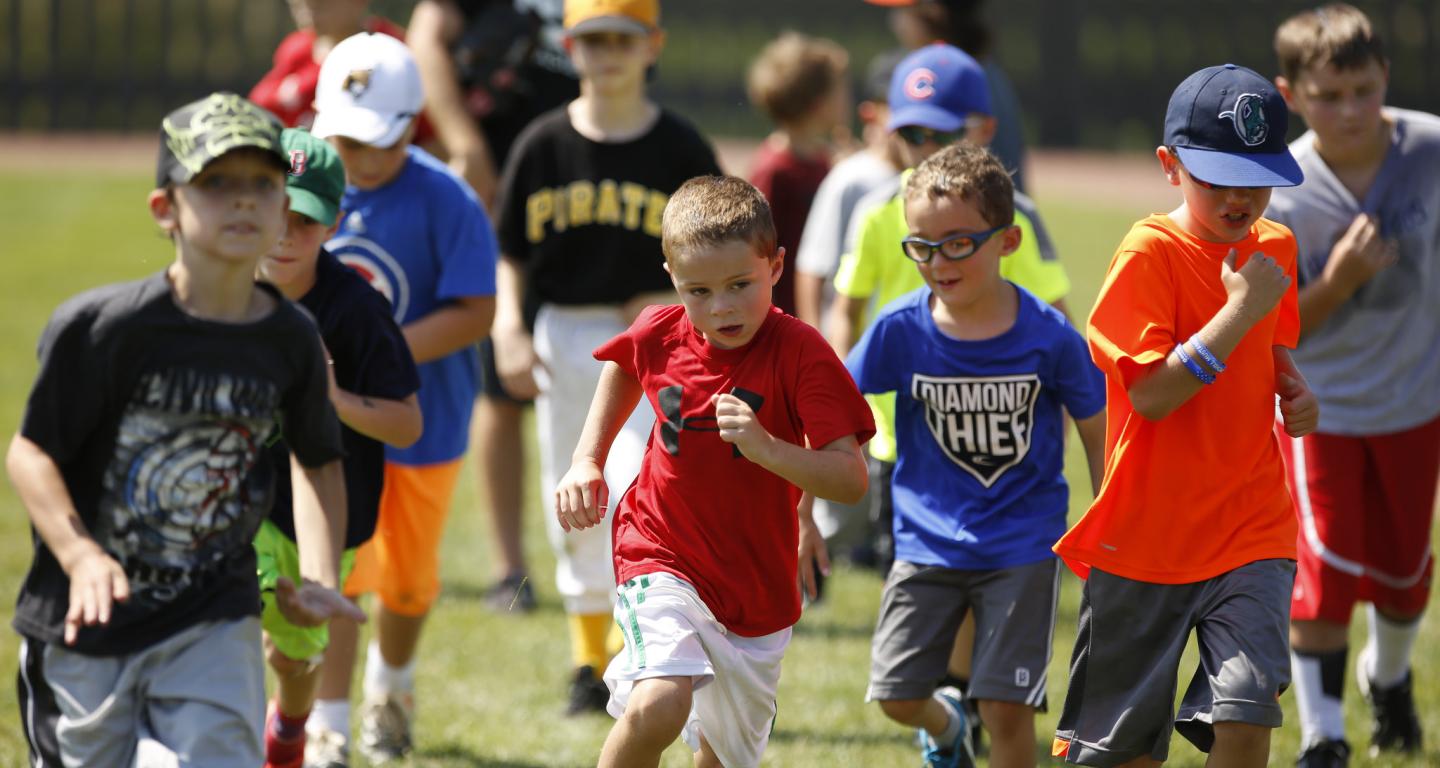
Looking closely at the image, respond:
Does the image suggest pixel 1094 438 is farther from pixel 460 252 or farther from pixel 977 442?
pixel 460 252

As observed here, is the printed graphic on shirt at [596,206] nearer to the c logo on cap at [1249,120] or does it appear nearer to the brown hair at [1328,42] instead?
the brown hair at [1328,42]

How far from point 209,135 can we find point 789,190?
4638mm

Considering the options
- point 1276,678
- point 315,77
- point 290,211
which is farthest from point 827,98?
Answer: point 1276,678

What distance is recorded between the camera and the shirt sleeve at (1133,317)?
379 cm

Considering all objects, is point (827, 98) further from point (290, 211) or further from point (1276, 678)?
point (1276, 678)

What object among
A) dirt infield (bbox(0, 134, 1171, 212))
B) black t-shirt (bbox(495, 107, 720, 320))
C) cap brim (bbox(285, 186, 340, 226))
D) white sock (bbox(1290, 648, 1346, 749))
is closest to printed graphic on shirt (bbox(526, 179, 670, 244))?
black t-shirt (bbox(495, 107, 720, 320))

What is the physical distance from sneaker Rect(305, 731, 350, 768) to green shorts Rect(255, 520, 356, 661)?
2.12 feet

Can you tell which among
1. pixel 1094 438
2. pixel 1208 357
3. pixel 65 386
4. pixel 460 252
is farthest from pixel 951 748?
pixel 65 386

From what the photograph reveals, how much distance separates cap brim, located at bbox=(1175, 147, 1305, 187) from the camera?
3.72 m

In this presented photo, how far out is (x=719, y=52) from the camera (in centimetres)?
3012

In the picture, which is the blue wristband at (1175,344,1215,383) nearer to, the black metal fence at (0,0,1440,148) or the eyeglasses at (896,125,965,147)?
the eyeglasses at (896,125,965,147)

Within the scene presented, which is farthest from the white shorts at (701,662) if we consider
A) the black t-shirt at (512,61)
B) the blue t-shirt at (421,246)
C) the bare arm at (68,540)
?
the black t-shirt at (512,61)

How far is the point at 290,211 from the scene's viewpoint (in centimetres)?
429

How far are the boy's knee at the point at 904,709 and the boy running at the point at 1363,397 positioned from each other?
1389mm
